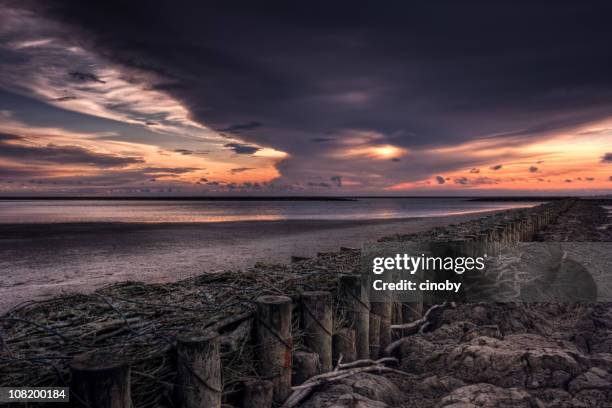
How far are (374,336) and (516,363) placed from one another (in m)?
1.94

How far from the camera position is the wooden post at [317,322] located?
4.79 m

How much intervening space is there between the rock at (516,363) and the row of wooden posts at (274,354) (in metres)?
1.25

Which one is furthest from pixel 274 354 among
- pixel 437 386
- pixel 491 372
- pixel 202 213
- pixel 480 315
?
pixel 202 213

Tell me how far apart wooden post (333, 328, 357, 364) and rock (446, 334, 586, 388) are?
135 centimetres

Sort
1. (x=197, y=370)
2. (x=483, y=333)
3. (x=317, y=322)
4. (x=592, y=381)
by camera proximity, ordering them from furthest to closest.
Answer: (x=483, y=333)
(x=317, y=322)
(x=592, y=381)
(x=197, y=370)

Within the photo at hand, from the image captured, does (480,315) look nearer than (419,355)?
No

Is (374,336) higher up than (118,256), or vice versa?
(374,336)

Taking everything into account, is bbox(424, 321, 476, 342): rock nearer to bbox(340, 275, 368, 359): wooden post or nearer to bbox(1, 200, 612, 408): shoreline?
bbox(1, 200, 612, 408): shoreline

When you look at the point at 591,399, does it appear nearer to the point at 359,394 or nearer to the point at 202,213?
the point at 359,394

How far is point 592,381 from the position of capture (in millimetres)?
4582

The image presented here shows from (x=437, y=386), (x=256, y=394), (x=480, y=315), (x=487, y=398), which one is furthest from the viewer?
(x=480, y=315)

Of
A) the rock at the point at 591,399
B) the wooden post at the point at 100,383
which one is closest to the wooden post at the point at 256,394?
the wooden post at the point at 100,383

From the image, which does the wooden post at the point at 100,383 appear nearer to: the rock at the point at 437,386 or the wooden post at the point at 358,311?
the wooden post at the point at 358,311

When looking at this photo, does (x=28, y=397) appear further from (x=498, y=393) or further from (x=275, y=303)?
(x=498, y=393)
